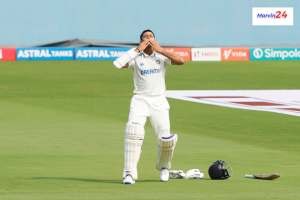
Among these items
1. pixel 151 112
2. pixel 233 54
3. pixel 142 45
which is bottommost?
pixel 151 112

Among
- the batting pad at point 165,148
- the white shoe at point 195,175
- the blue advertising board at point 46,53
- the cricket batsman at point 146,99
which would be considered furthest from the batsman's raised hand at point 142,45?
the blue advertising board at point 46,53

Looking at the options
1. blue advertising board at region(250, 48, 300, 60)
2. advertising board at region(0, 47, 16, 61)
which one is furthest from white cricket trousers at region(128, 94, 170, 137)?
blue advertising board at region(250, 48, 300, 60)

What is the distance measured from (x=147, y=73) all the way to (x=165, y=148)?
1055 millimetres

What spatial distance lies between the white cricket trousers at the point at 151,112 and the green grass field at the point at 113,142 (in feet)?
2.49

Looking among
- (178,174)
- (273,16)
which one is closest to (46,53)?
(273,16)

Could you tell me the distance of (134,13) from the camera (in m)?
44.4

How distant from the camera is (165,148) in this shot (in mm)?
7863

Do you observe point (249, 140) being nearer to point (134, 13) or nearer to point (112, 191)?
point (112, 191)

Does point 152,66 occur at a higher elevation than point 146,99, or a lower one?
higher

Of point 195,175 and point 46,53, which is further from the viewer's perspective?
point 46,53

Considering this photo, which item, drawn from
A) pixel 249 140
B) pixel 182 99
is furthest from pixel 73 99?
pixel 249 140

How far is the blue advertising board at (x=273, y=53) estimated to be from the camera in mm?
38031

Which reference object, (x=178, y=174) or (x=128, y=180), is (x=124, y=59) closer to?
(x=128, y=180)

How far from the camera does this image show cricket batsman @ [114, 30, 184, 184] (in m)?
7.53
